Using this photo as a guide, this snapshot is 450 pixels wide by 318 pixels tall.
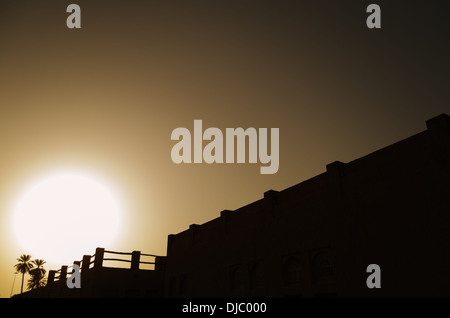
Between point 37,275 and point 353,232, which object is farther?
point 37,275

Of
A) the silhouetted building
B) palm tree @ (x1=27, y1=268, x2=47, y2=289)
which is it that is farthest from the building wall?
palm tree @ (x1=27, y1=268, x2=47, y2=289)

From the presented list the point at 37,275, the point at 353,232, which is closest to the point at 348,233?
the point at 353,232

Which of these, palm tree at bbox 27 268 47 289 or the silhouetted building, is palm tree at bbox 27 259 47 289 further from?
the silhouetted building

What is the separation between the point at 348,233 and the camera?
16438 millimetres

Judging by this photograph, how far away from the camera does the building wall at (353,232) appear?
13461 mm

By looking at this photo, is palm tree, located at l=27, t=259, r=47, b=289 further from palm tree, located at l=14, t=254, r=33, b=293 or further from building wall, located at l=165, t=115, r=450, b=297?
building wall, located at l=165, t=115, r=450, b=297

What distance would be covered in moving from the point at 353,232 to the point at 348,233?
289 mm

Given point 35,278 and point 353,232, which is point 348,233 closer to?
point 353,232

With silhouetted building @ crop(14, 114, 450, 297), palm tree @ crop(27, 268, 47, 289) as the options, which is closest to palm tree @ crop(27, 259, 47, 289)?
palm tree @ crop(27, 268, 47, 289)

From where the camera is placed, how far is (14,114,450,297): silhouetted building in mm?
13484

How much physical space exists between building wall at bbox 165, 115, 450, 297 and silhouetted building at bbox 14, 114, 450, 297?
4 centimetres

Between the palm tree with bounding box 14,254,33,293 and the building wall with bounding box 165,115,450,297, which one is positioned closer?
→ the building wall with bounding box 165,115,450,297

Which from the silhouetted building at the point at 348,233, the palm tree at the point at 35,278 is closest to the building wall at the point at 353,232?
the silhouetted building at the point at 348,233
